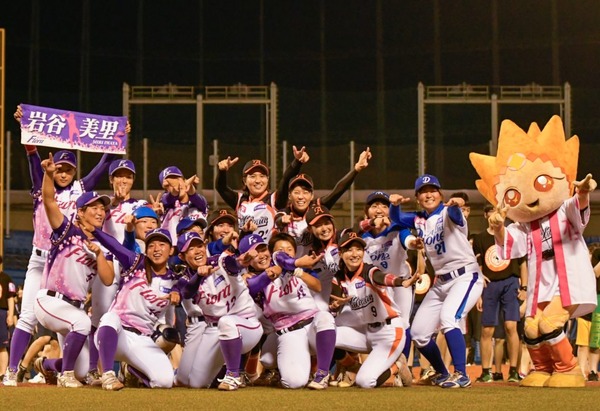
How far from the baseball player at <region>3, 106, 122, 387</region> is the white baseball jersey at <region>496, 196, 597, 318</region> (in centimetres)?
343

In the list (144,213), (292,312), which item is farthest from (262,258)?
(144,213)

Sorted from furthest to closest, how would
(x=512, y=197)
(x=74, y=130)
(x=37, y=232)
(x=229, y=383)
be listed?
(x=74, y=130), (x=37, y=232), (x=512, y=197), (x=229, y=383)

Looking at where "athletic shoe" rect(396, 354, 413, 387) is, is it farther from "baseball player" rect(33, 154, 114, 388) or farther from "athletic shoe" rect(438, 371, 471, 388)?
"baseball player" rect(33, 154, 114, 388)

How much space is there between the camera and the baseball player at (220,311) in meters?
7.67

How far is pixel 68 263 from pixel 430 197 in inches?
111

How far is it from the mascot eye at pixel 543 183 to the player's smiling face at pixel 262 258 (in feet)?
6.69

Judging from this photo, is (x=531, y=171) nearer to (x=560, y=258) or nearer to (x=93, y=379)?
(x=560, y=258)

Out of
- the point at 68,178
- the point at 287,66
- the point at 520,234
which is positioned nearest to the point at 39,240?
the point at 68,178

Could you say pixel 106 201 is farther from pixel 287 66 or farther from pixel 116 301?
pixel 287 66

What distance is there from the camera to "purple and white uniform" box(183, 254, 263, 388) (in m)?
7.76

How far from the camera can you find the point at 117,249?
763 centimetres

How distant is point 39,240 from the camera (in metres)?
8.15

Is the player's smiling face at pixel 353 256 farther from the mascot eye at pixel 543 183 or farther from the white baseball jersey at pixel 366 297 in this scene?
the mascot eye at pixel 543 183

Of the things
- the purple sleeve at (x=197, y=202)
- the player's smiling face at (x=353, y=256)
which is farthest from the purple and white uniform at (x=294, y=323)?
the purple sleeve at (x=197, y=202)
